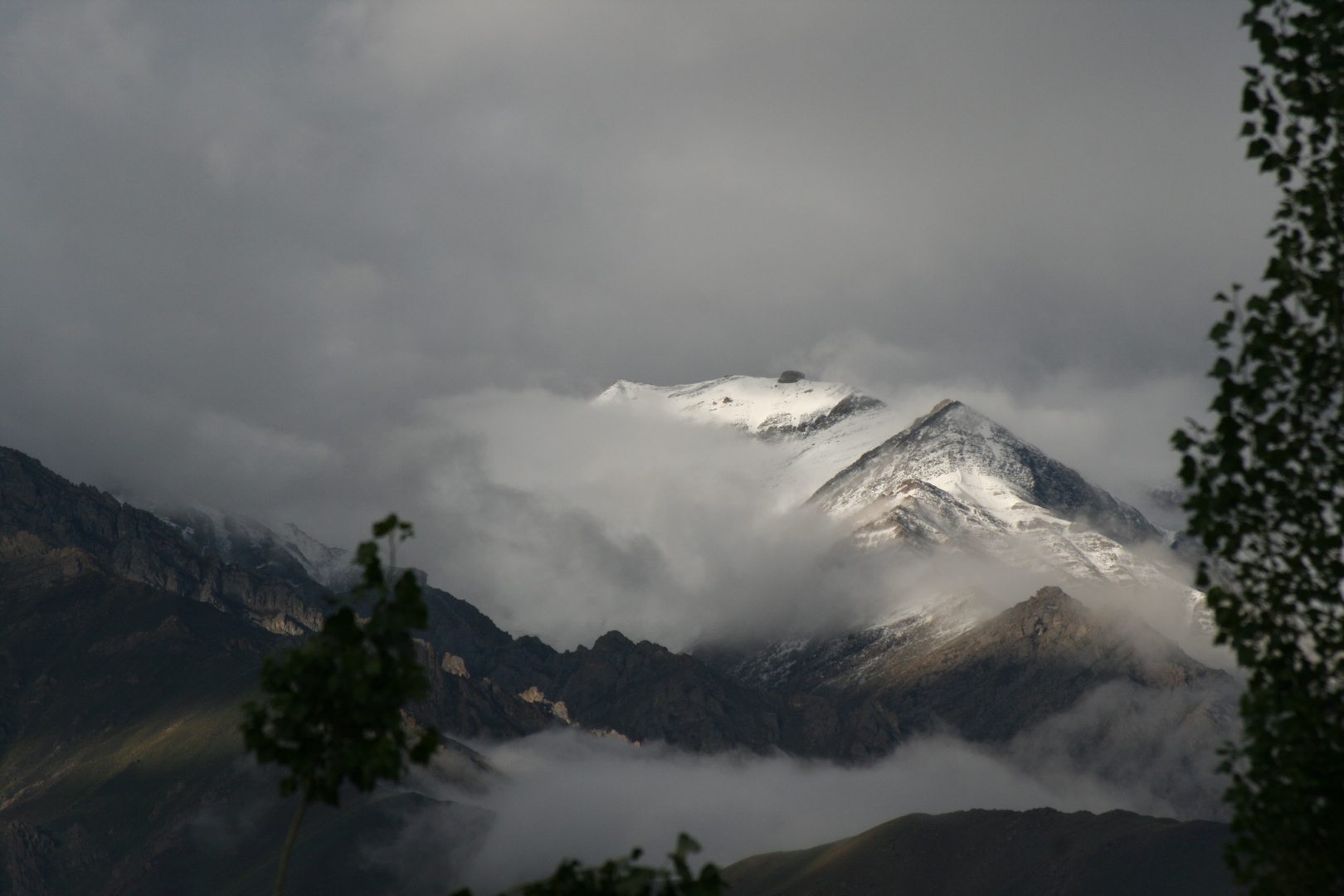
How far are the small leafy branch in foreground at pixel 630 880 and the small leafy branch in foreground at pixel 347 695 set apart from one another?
3049mm

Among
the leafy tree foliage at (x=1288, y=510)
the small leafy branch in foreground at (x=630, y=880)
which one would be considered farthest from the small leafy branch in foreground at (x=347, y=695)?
the leafy tree foliage at (x=1288, y=510)

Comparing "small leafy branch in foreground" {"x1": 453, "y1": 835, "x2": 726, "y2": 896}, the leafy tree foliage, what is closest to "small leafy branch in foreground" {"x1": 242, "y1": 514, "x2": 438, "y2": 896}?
"small leafy branch in foreground" {"x1": 453, "y1": 835, "x2": 726, "y2": 896}

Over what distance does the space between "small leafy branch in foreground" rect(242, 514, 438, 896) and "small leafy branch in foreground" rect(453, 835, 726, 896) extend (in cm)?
305

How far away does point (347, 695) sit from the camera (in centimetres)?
2380

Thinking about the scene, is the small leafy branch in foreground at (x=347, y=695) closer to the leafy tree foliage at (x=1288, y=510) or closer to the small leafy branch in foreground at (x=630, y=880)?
the small leafy branch in foreground at (x=630, y=880)

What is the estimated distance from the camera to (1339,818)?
2453cm

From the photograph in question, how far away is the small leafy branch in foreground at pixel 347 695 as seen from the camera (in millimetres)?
23297

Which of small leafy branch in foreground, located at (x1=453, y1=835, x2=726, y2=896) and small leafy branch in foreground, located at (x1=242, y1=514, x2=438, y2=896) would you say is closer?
small leafy branch in foreground, located at (x1=453, y1=835, x2=726, y2=896)

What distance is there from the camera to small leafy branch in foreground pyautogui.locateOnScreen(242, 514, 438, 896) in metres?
23.3

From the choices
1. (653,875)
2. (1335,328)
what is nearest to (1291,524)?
(1335,328)

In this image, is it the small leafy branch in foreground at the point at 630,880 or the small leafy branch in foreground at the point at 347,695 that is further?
the small leafy branch in foreground at the point at 347,695

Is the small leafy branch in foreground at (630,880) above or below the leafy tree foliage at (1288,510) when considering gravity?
below

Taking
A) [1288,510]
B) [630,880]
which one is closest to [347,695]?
[630,880]

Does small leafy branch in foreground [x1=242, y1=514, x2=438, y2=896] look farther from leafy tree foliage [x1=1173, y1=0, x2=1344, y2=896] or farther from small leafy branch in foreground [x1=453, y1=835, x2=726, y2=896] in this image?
leafy tree foliage [x1=1173, y1=0, x2=1344, y2=896]
